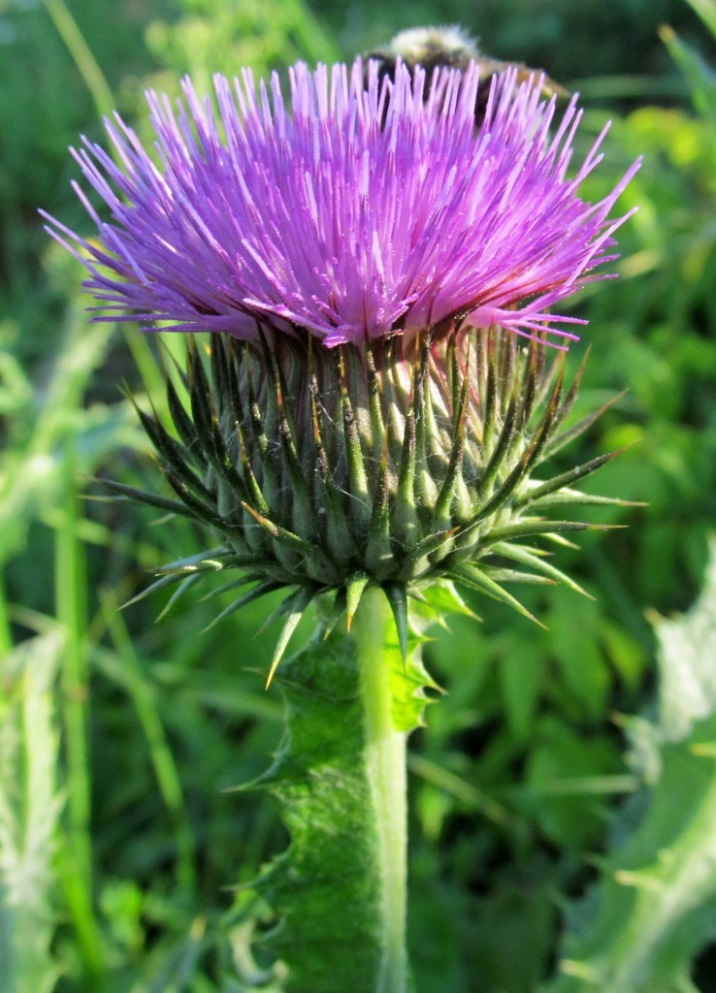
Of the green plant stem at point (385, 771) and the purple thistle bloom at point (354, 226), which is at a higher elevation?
the purple thistle bloom at point (354, 226)

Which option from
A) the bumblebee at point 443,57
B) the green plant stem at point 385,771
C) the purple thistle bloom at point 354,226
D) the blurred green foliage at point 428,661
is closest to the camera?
the purple thistle bloom at point 354,226

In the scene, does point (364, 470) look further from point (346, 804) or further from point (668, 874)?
point (668, 874)

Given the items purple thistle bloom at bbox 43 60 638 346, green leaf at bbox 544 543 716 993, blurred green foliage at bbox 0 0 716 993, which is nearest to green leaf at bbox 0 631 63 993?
blurred green foliage at bbox 0 0 716 993

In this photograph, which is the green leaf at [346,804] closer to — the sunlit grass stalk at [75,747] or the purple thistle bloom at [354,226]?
the purple thistle bloom at [354,226]

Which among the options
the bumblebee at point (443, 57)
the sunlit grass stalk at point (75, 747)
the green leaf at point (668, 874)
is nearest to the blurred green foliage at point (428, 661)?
the sunlit grass stalk at point (75, 747)

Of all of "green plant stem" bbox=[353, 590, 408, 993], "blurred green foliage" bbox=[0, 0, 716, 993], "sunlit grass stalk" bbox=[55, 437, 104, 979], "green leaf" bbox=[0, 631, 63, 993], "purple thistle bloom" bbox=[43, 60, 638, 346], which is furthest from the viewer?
"blurred green foliage" bbox=[0, 0, 716, 993]

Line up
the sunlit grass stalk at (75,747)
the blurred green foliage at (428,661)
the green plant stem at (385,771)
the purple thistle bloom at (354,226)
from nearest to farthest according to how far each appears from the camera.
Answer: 1. the purple thistle bloom at (354,226)
2. the green plant stem at (385,771)
3. the sunlit grass stalk at (75,747)
4. the blurred green foliage at (428,661)

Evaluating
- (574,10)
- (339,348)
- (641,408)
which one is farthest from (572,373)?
(574,10)

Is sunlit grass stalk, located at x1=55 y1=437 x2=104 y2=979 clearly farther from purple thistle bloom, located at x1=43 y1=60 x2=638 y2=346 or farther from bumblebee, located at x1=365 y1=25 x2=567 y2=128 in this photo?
bumblebee, located at x1=365 y1=25 x2=567 y2=128
